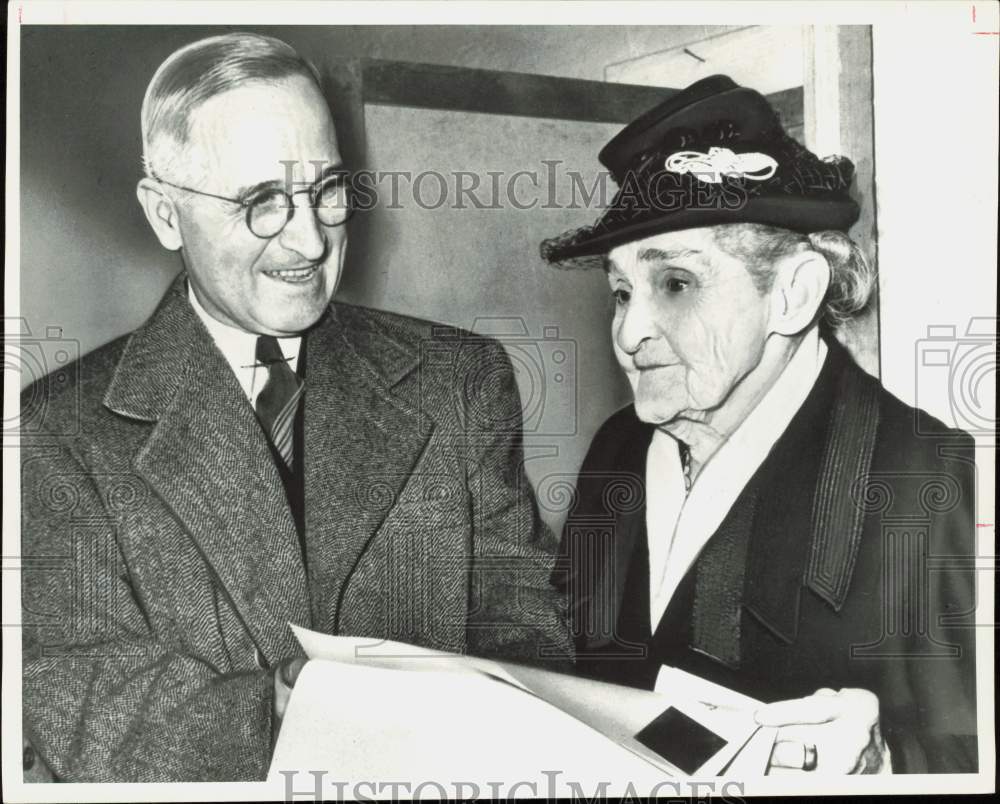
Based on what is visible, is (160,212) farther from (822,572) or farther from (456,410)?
(822,572)

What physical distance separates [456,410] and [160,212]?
2.81 ft

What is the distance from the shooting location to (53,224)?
8.16 ft

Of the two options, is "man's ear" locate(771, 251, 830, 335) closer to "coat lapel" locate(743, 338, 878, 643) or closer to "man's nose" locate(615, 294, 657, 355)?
"coat lapel" locate(743, 338, 878, 643)

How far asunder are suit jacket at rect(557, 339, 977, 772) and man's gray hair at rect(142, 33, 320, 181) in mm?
1196

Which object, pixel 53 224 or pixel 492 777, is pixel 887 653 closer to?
pixel 492 777

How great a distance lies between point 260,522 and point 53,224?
89 cm

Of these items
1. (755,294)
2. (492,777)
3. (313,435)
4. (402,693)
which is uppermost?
(755,294)

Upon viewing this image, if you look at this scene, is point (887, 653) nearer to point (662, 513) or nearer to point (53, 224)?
point (662, 513)

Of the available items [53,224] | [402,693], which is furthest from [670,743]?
[53,224]

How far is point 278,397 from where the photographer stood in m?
2.48

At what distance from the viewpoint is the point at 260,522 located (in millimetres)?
2436

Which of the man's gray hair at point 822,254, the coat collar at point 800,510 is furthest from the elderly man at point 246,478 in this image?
the man's gray hair at point 822,254

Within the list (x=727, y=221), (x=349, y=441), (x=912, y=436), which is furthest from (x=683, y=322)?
(x=349, y=441)

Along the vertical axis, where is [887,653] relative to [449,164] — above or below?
below
